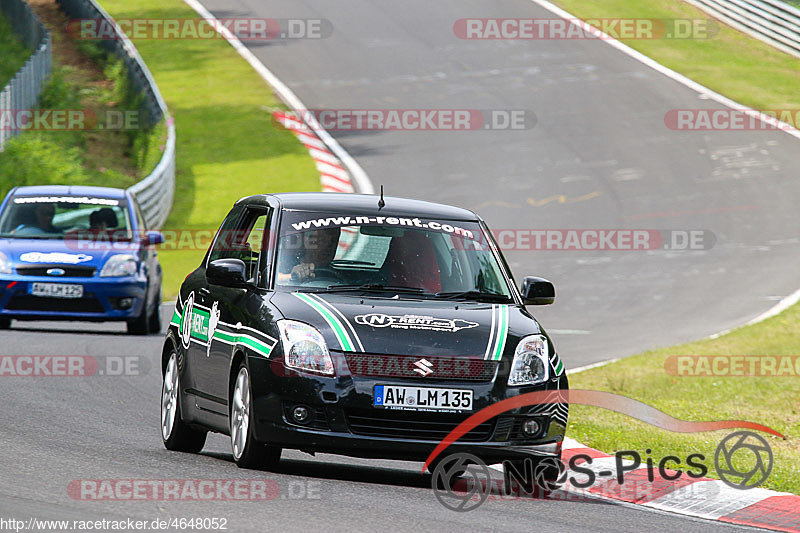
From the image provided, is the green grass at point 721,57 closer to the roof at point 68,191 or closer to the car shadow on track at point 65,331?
the roof at point 68,191

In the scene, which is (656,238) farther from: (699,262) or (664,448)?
(664,448)

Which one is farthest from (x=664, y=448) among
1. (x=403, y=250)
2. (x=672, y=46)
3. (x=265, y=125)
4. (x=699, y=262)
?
(x=672, y=46)

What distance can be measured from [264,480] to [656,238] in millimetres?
17916

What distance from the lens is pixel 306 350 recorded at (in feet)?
26.7

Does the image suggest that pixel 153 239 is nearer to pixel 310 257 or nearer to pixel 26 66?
pixel 310 257

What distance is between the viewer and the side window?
32.0 feet

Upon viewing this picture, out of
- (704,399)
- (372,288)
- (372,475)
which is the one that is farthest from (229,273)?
(704,399)

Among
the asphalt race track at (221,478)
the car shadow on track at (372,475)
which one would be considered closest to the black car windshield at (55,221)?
the asphalt race track at (221,478)

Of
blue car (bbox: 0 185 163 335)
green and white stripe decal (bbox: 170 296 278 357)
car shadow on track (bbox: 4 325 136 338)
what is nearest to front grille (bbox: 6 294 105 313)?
blue car (bbox: 0 185 163 335)

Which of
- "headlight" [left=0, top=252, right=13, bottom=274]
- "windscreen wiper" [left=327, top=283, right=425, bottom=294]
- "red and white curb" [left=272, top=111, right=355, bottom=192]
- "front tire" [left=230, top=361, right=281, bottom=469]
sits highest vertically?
"windscreen wiper" [left=327, top=283, right=425, bottom=294]

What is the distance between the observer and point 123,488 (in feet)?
25.0

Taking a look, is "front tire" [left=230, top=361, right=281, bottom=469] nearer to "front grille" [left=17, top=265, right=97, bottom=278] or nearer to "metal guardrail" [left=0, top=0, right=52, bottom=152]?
"front grille" [left=17, top=265, right=97, bottom=278]

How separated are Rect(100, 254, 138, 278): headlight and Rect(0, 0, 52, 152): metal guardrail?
491 inches

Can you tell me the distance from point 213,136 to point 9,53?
29.5 feet
